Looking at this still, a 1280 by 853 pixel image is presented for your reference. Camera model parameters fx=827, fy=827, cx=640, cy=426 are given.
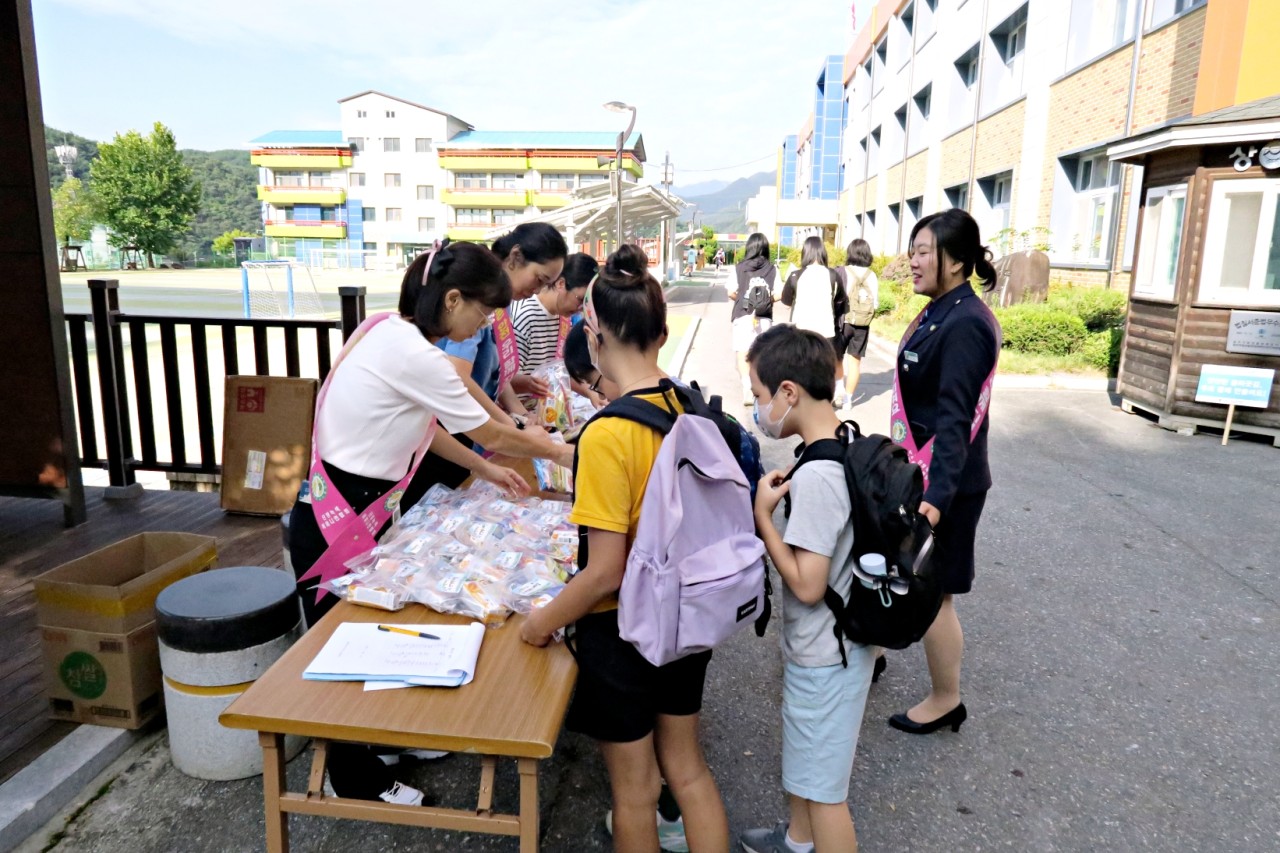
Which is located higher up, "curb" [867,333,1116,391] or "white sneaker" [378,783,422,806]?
"curb" [867,333,1116,391]

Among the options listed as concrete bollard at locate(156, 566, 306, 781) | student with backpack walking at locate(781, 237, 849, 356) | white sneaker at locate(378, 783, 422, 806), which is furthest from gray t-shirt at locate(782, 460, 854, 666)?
student with backpack walking at locate(781, 237, 849, 356)

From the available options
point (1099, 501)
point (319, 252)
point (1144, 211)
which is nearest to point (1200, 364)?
point (1144, 211)

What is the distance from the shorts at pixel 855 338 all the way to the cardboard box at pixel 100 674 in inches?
287

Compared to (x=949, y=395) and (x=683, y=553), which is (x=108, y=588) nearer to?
(x=683, y=553)

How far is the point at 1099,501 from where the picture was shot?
21.3 ft

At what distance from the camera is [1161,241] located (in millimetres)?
9172

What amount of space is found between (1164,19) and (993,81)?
8.73 m

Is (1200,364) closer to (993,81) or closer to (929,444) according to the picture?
(929,444)

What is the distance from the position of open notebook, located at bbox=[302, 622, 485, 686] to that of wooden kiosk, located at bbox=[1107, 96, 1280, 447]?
29.2ft

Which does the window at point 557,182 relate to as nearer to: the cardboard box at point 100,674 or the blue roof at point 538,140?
the blue roof at point 538,140

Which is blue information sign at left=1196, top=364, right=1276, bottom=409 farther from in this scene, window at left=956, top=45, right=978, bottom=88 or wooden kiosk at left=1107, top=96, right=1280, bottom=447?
window at left=956, top=45, right=978, bottom=88

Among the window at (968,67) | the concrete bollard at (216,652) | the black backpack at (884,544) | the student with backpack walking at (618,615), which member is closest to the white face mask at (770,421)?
the black backpack at (884,544)

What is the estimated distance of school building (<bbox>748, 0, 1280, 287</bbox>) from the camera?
39.2ft

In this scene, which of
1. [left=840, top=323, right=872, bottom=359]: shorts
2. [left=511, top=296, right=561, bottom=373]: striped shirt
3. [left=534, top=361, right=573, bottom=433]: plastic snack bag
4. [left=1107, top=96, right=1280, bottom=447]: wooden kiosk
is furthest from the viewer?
[left=840, top=323, right=872, bottom=359]: shorts
